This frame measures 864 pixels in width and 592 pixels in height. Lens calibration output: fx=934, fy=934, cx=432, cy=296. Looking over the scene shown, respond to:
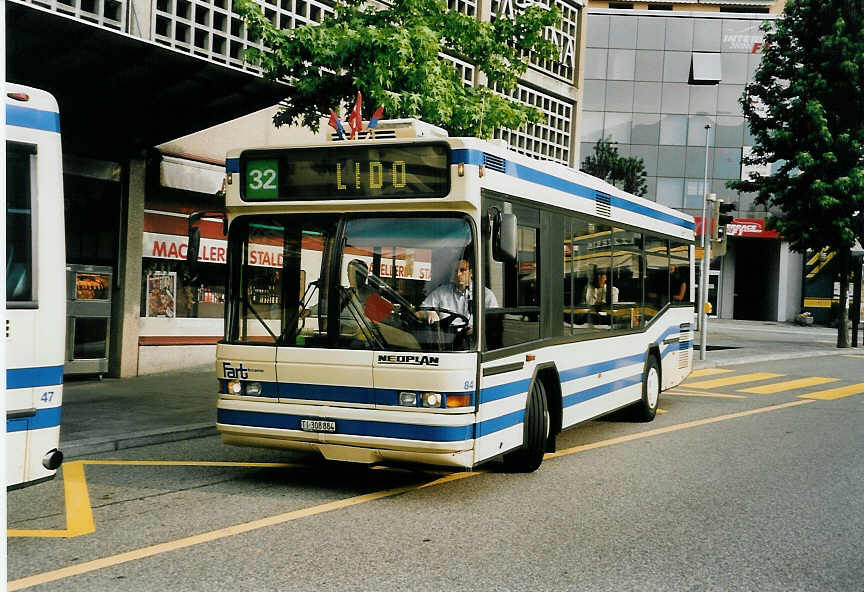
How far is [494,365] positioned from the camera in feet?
23.0

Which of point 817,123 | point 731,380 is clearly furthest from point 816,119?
point 731,380

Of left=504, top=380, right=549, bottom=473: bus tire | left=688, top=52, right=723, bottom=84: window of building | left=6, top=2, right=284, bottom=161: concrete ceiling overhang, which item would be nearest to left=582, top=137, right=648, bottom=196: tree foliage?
left=688, top=52, right=723, bottom=84: window of building

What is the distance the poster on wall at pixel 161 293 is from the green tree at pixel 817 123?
18077 mm

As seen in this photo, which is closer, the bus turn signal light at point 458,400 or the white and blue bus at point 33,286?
the white and blue bus at point 33,286

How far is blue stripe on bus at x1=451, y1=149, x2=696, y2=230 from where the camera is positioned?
6.75 metres

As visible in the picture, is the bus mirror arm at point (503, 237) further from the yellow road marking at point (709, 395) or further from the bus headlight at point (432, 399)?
the yellow road marking at point (709, 395)

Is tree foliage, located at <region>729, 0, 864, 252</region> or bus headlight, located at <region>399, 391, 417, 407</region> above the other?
tree foliage, located at <region>729, 0, 864, 252</region>

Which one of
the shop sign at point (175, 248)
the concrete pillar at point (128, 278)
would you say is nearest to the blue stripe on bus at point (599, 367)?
the shop sign at point (175, 248)

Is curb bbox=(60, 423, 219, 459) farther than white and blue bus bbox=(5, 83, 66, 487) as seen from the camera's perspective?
Yes

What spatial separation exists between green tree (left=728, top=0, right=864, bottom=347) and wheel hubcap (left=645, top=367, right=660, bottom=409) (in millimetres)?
16151

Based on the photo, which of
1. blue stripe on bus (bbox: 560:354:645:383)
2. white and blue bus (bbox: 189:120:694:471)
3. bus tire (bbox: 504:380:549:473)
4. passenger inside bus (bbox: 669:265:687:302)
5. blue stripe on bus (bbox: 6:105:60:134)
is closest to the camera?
blue stripe on bus (bbox: 6:105:60:134)

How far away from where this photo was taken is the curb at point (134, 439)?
8.53 metres

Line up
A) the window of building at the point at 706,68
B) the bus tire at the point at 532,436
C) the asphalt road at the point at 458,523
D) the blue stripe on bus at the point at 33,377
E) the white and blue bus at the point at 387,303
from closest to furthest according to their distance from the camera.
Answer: the asphalt road at the point at 458,523 < the blue stripe on bus at the point at 33,377 < the white and blue bus at the point at 387,303 < the bus tire at the point at 532,436 < the window of building at the point at 706,68

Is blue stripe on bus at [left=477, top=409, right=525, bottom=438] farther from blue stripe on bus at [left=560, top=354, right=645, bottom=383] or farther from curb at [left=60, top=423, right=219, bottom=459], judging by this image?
curb at [left=60, top=423, right=219, bottom=459]
